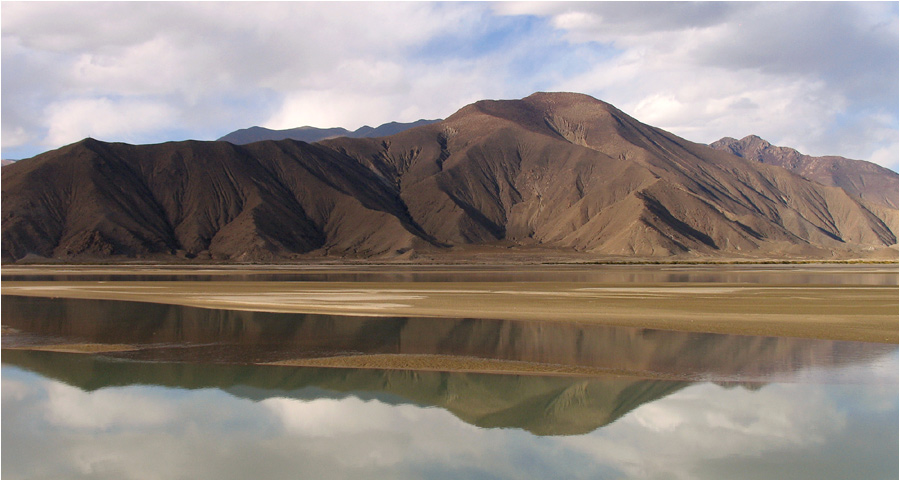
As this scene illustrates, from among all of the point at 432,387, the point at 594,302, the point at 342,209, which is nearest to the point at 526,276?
the point at 594,302

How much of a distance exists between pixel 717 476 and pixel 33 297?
1816 inches

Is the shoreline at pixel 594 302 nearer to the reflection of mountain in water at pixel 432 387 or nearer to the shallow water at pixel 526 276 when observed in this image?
the shallow water at pixel 526 276

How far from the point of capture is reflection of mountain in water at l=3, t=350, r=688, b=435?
15.4 m

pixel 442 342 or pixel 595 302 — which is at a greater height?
pixel 595 302

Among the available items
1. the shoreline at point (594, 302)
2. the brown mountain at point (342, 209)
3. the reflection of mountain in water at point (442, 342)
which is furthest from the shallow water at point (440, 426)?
the brown mountain at point (342, 209)

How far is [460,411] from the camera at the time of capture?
52.0ft

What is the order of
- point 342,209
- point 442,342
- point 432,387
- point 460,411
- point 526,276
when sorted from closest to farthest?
point 460,411
point 432,387
point 442,342
point 526,276
point 342,209

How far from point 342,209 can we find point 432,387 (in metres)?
151

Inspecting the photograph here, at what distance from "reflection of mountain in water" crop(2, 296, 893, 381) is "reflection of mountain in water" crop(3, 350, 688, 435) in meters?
1.53

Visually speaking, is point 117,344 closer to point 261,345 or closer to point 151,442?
point 261,345

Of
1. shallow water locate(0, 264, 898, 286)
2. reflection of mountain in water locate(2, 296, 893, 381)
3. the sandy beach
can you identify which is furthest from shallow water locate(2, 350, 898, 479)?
shallow water locate(0, 264, 898, 286)

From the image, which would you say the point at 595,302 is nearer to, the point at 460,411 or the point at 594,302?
the point at 594,302

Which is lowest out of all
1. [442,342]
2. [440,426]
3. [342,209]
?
[440,426]

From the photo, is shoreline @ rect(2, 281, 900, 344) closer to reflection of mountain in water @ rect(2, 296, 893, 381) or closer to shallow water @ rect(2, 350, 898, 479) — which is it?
reflection of mountain in water @ rect(2, 296, 893, 381)
